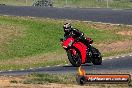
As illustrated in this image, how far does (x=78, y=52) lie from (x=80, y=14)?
31.8 meters

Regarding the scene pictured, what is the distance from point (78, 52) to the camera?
16578mm

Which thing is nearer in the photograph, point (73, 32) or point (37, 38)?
point (73, 32)

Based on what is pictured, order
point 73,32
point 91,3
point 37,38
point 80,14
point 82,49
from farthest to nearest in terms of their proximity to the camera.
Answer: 1. point 91,3
2. point 80,14
3. point 37,38
4. point 82,49
5. point 73,32

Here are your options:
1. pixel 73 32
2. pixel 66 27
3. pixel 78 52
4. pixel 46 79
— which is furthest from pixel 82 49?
pixel 46 79

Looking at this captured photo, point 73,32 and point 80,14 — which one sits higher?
point 73,32

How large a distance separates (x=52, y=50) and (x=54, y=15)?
12804mm

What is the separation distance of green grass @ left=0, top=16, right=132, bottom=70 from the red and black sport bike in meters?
11.8

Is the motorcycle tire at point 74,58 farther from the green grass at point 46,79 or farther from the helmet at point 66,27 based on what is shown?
the green grass at point 46,79

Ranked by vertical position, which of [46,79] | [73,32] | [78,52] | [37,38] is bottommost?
[37,38]

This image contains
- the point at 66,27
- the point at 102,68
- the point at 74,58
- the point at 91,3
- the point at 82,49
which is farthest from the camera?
the point at 91,3

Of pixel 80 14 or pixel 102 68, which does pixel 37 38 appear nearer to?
pixel 80 14

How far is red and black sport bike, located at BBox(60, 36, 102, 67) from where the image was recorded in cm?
1595

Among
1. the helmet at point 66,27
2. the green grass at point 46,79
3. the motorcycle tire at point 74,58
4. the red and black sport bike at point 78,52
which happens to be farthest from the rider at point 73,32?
the green grass at point 46,79

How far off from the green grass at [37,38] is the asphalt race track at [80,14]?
218cm
